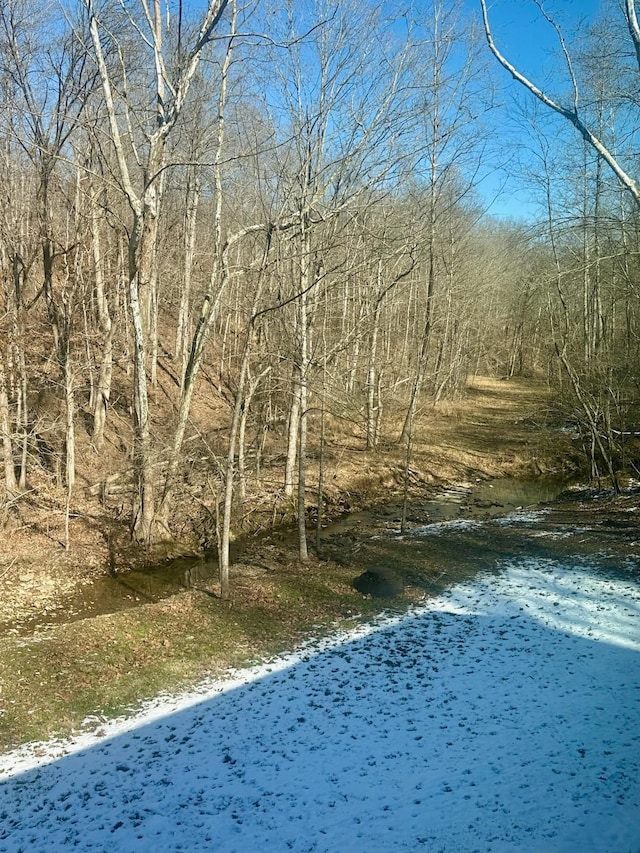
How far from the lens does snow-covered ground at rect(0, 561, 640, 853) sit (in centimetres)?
450

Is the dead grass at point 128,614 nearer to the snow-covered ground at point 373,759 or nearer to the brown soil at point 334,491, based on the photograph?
the brown soil at point 334,491

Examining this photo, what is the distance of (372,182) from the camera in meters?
9.99

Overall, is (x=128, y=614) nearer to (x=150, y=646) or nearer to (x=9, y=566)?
(x=150, y=646)

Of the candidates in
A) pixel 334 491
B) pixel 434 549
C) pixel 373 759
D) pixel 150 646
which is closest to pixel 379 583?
pixel 434 549

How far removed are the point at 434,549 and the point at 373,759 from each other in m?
6.70

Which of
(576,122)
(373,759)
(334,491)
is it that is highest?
(576,122)

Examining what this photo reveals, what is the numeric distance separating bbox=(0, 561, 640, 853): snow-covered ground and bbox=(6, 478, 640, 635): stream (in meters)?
2.82

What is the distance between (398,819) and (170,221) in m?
23.0

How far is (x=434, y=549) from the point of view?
1185 centimetres

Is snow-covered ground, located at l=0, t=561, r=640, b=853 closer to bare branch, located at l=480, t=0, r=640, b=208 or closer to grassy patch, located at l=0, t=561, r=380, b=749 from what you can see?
grassy patch, located at l=0, t=561, r=380, b=749

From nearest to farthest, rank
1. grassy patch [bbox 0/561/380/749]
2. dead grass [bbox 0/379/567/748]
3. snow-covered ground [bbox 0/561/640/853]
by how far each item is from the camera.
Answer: snow-covered ground [bbox 0/561/640/853]
grassy patch [bbox 0/561/380/749]
dead grass [bbox 0/379/567/748]

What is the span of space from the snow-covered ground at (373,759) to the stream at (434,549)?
282cm

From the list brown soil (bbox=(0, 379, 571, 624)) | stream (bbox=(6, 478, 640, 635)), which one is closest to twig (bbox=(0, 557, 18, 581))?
brown soil (bbox=(0, 379, 571, 624))

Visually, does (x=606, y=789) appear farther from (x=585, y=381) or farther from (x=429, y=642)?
(x=585, y=381)
